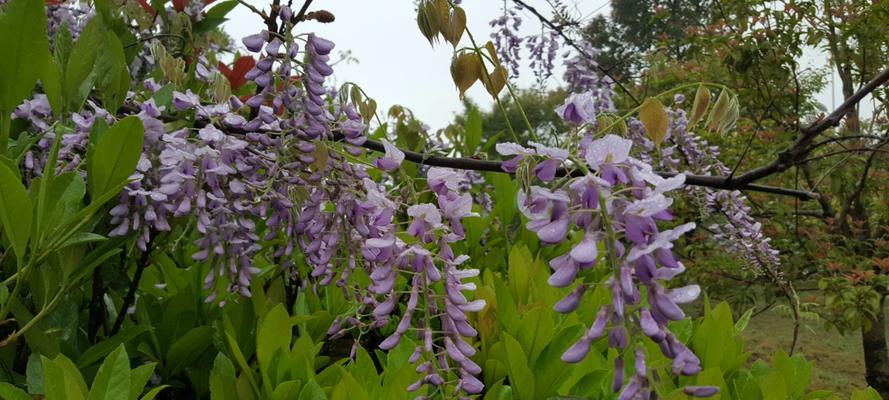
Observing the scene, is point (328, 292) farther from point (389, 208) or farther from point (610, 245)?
point (610, 245)

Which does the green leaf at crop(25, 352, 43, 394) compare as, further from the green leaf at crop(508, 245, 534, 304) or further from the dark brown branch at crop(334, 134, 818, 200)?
the green leaf at crop(508, 245, 534, 304)

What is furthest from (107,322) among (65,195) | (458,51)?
(458,51)

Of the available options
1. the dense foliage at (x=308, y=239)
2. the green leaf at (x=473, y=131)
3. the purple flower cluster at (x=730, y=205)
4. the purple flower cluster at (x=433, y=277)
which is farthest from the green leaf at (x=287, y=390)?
the purple flower cluster at (x=730, y=205)

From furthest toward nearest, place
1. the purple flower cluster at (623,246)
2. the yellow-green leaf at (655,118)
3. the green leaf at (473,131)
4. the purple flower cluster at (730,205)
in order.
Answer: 1. the purple flower cluster at (730,205)
2. the green leaf at (473,131)
3. the yellow-green leaf at (655,118)
4. the purple flower cluster at (623,246)

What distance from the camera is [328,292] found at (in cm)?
149

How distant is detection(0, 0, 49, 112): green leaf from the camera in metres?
0.86

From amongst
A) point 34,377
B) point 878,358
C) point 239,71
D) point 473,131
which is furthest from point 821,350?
point 34,377

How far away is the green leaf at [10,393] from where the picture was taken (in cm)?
88

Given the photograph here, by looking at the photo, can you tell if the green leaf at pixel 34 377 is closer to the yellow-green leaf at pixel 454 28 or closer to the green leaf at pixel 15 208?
the green leaf at pixel 15 208

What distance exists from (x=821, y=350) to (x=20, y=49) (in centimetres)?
838

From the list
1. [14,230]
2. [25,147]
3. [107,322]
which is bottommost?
[107,322]

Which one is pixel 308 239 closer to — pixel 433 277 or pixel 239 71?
pixel 433 277

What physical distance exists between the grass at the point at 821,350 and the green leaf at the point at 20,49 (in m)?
6.01

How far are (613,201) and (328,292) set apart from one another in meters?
0.98
